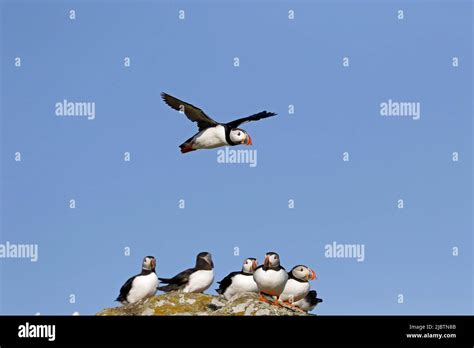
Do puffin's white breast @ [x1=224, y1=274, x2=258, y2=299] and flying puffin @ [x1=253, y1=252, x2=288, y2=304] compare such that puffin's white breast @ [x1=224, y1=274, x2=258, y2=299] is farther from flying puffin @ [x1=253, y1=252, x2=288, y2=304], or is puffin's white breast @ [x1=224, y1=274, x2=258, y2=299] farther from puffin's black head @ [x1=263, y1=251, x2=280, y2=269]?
puffin's black head @ [x1=263, y1=251, x2=280, y2=269]

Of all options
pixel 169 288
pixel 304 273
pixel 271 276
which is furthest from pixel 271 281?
pixel 169 288

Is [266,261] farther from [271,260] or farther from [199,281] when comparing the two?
[199,281]

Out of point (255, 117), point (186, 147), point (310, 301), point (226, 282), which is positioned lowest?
point (310, 301)

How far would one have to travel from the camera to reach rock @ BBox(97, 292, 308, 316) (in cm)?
1587

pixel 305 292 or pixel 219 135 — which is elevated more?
pixel 219 135

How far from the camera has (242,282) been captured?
65.1ft

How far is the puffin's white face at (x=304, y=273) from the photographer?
19.9 metres

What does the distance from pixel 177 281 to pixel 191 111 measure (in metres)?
5.49

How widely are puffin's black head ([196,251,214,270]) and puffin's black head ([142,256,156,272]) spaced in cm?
93
